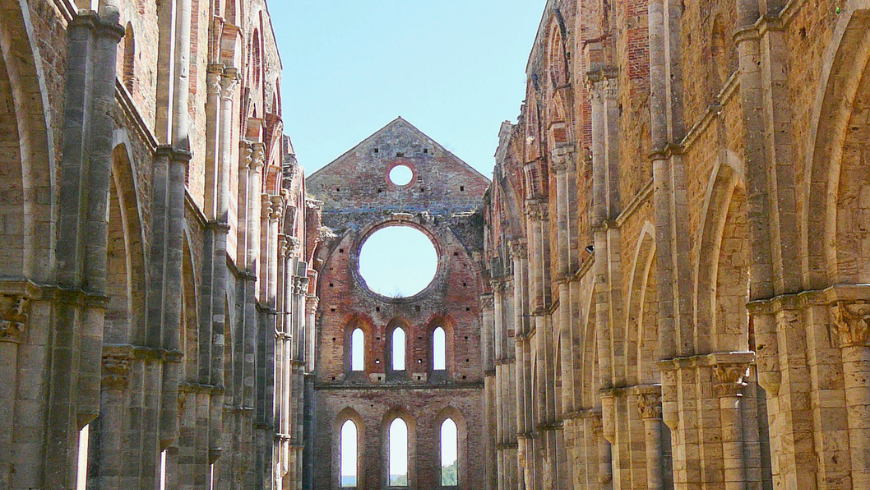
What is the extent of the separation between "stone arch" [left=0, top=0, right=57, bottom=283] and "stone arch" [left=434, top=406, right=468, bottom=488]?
32315 mm

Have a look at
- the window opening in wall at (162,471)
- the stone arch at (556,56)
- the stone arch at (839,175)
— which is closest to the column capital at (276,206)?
the stone arch at (556,56)

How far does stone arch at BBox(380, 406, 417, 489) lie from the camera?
1654 inches

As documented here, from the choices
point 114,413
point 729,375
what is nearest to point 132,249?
point 114,413

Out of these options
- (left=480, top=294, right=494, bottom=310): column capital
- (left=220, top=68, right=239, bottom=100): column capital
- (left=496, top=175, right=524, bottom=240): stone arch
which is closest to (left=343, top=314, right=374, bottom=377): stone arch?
(left=480, top=294, right=494, bottom=310): column capital

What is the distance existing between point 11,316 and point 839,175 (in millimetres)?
7172

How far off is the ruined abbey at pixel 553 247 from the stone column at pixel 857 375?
2cm

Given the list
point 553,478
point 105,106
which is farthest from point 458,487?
point 105,106

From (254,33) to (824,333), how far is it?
66.1ft

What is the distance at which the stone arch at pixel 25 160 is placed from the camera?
1012 centimetres

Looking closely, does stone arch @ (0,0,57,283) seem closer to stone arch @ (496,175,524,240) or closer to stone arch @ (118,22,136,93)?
stone arch @ (118,22,136,93)

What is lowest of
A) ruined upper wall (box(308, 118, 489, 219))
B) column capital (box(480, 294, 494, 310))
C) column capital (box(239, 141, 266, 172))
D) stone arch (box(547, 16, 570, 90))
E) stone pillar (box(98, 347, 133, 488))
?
stone pillar (box(98, 347, 133, 488))

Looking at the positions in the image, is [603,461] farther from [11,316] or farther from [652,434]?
[11,316]

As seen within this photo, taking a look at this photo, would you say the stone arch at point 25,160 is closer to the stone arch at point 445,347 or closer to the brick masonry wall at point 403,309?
the brick masonry wall at point 403,309

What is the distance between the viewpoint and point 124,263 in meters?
14.7
